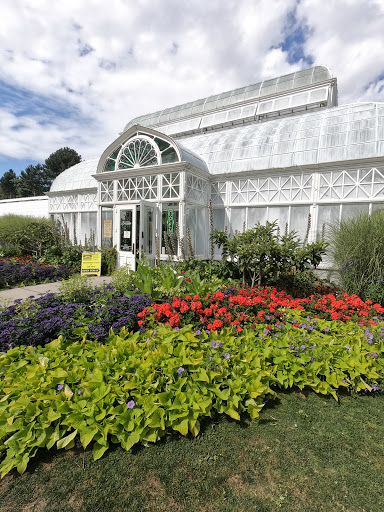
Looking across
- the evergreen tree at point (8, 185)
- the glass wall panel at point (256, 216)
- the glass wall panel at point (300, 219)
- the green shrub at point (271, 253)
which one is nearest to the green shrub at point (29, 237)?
the glass wall panel at point (256, 216)

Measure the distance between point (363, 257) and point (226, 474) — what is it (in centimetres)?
502

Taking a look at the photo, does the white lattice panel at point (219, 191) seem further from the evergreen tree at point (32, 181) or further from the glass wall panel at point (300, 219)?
the evergreen tree at point (32, 181)

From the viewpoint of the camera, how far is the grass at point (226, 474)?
5.57ft

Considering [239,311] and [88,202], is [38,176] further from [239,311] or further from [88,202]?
[239,311]

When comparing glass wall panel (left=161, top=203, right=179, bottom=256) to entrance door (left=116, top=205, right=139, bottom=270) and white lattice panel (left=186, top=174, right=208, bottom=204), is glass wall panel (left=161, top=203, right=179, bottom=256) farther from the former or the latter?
entrance door (left=116, top=205, right=139, bottom=270)

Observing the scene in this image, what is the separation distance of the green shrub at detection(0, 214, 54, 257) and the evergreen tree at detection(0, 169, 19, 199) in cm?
5680

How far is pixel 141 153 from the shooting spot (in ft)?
32.6

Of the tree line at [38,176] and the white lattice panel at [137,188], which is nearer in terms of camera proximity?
the white lattice panel at [137,188]

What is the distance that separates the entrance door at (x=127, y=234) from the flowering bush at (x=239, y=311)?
17.2 ft

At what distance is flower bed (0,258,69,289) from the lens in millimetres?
7461

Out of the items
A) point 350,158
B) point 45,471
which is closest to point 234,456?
point 45,471

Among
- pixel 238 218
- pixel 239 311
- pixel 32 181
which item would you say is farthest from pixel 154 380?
pixel 32 181

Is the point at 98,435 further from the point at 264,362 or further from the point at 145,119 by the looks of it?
the point at 145,119

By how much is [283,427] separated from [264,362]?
0.65 metres
